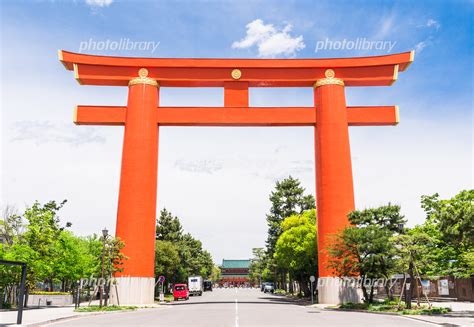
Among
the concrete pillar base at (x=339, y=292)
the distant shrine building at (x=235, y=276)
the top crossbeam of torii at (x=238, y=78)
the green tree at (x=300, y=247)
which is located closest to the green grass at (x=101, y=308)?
the concrete pillar base at (x=339, y=292)

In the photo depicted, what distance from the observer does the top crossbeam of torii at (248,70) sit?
4059cm

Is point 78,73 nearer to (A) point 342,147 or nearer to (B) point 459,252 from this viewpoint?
(A) point 342,147

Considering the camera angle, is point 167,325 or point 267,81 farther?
point 267,81

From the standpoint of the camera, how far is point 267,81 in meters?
41.2

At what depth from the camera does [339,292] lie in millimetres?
36844

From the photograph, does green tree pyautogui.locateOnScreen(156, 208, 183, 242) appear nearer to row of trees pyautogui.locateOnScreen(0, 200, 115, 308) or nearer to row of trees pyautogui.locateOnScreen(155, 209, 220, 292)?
row of trees pyautogui.locateOnScreen(155, 209, 220, 292)

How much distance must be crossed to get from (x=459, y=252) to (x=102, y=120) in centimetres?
3232

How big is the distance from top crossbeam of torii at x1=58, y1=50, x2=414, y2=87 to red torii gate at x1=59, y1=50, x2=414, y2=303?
85 mm

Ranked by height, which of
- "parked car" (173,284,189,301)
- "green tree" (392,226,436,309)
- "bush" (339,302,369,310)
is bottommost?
"bush" (339,302,369,310)

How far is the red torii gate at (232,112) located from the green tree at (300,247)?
458 inches

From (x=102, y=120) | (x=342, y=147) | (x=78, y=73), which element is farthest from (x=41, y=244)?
(x=342, y=147)

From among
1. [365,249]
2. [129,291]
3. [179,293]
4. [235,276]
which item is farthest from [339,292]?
[235,276]

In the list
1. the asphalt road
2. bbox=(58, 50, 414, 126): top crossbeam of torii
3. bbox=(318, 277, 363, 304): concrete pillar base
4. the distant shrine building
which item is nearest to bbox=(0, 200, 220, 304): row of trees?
the asphalt road

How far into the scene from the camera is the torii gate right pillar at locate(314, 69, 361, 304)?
3741 centimetres
